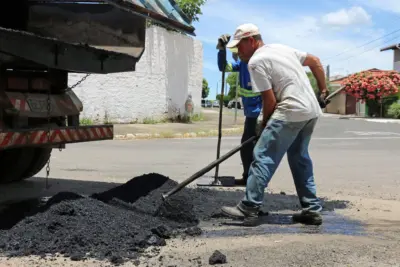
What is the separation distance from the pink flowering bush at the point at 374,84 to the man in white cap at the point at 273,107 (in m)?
33.1

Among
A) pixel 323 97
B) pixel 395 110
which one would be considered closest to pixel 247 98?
pixel 323 97

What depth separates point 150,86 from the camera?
20.4m

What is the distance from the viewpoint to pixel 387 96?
3847 centimetres

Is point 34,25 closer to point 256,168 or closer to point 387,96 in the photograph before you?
point 256,168

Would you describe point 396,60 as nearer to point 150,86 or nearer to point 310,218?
point 150,86

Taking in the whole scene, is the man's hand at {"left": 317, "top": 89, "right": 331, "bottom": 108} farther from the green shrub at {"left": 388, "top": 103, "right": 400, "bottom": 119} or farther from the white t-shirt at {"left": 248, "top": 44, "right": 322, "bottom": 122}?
the green shrub at {"left": 388, "top": 103, "right": 400, "bottom": 119}

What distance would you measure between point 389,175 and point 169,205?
4998 millimetres

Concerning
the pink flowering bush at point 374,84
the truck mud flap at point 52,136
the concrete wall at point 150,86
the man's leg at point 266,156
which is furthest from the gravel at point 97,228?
the pink flowering bush at point 374,84

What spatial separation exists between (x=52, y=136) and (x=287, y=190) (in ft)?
10.4

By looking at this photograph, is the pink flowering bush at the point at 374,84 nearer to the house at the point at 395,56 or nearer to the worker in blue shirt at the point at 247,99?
the house at the point at 395,56

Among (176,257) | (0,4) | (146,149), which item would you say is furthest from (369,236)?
(146,149)

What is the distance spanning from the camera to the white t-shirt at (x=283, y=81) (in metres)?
4.79

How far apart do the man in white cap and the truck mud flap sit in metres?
1.94

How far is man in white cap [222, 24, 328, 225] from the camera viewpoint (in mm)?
4812
